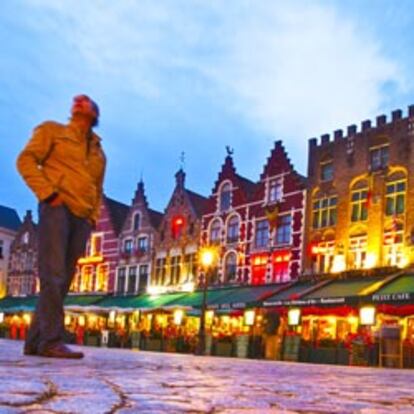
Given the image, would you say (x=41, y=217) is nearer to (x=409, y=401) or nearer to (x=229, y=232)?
(x=409, y=401)

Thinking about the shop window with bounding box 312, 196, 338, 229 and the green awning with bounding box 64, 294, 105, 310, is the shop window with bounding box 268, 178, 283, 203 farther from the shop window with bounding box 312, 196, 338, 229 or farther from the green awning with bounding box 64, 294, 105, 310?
the green awning with bounding box 64, 294, 105, 310

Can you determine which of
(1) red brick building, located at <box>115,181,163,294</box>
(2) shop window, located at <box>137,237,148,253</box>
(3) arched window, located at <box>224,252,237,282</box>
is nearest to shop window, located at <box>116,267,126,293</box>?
(1) red brick building, located at <box>115,181,163,294</box>

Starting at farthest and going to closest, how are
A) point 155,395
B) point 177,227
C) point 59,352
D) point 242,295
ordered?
point 177,227
point 242,295
point 59,352
point 155,395

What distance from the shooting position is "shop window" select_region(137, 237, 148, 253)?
4359 centimetres

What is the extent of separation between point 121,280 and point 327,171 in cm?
1654

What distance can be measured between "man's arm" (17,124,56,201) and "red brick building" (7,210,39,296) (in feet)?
155

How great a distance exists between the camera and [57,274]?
543 centimetres

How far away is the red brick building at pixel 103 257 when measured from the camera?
4550 centimetres

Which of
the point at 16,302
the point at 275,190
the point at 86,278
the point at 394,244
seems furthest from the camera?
the point at 16,302

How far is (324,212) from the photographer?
106 ft

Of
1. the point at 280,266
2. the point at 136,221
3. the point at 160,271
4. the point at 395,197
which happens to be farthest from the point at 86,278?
the point at 395,197

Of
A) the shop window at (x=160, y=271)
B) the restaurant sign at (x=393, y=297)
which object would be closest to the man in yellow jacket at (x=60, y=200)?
the restaurant sign at (x=393, y=297)

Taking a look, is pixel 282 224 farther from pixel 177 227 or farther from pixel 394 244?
pixel 177 227

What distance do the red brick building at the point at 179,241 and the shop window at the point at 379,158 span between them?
455 inches
